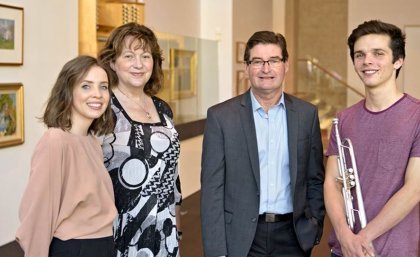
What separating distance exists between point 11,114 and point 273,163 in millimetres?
2723

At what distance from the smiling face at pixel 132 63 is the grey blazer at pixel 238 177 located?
393 mm

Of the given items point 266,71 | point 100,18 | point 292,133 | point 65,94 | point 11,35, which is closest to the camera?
point 65,94

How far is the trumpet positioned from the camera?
101 inches

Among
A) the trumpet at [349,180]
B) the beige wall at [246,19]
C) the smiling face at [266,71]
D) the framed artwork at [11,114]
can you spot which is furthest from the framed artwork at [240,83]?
the trumpet at [349,180]

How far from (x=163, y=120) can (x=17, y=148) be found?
2306mm

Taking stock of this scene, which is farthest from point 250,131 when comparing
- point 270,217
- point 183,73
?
point 183,73

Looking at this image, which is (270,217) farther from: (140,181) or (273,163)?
(140,181)

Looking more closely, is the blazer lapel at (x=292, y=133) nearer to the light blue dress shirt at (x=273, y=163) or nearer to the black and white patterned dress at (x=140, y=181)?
the light blue dress shirt at (x=273, y=163)

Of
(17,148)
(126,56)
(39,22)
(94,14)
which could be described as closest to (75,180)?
(126,56)

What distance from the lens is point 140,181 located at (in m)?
2.97

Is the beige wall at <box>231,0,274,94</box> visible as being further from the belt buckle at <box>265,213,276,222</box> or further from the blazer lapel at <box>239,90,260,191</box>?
the belt buckle at <box>265,213,276,222</box>

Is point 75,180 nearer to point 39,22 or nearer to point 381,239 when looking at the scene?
point 381,239

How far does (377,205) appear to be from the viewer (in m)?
2.57

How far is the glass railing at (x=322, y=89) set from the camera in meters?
15.6
